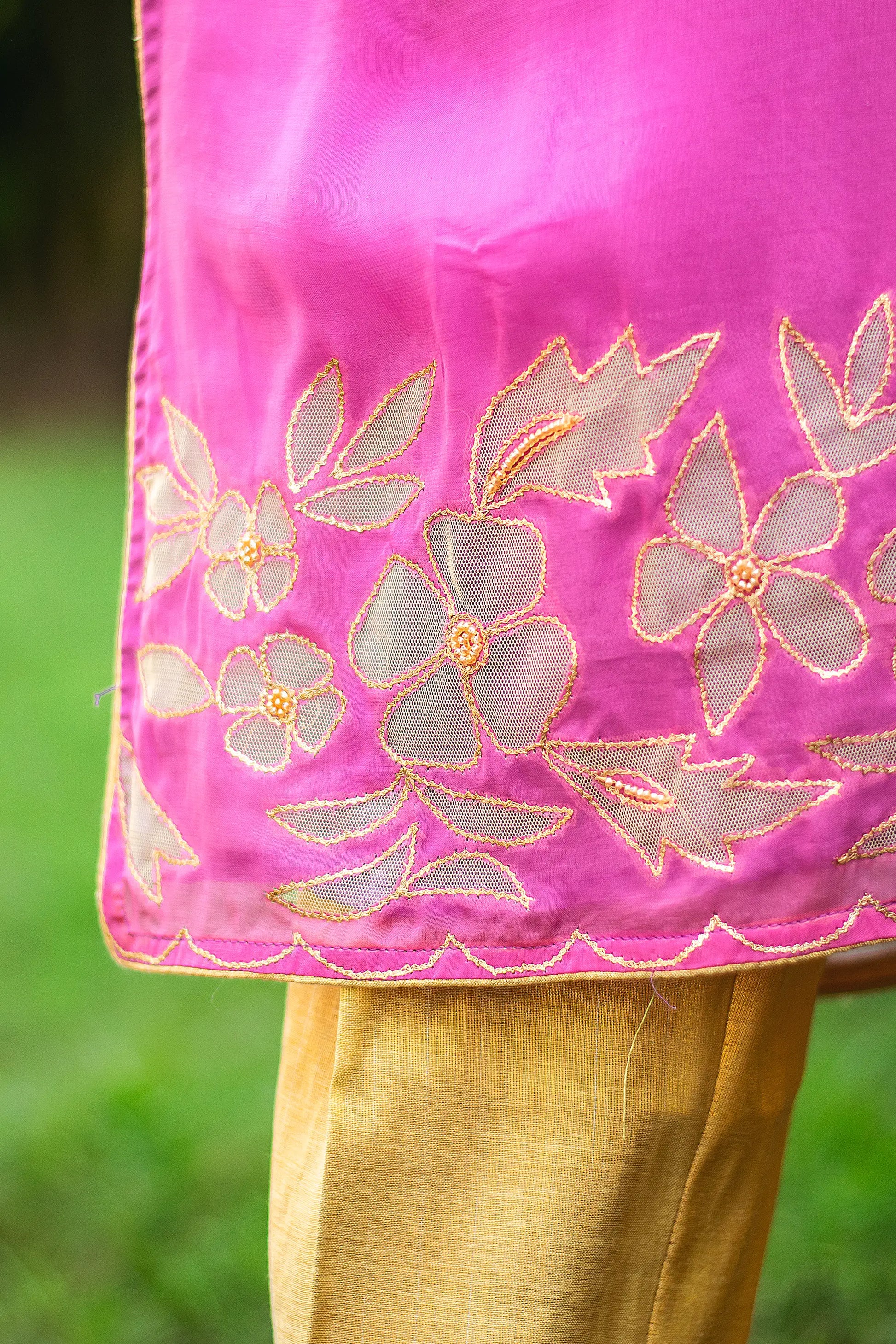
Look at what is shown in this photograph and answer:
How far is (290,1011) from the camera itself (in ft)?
2.12

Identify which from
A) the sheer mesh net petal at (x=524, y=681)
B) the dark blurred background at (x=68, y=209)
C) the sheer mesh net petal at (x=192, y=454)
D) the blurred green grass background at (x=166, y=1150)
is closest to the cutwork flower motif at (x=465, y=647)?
the sheer mesh net petal at (x=524, y=681)

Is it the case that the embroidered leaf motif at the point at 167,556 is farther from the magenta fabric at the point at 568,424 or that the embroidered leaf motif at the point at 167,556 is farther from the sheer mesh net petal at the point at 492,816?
the sheer mesh net petal at the point at 492,816

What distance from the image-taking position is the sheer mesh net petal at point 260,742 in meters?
0.56

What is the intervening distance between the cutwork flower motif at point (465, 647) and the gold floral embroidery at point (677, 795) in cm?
3

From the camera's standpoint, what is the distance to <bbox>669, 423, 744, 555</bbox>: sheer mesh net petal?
19.3 inches

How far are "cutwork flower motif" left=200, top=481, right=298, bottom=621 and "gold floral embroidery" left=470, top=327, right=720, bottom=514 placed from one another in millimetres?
90

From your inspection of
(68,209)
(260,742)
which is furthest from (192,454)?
(68,209)

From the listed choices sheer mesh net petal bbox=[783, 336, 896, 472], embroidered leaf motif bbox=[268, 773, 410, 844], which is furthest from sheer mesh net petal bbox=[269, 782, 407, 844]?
sheer mesh net petal bbox=[783, 336, 896, 472]

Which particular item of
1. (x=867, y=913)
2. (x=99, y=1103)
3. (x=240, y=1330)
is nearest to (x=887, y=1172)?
(x=240, y=1330)

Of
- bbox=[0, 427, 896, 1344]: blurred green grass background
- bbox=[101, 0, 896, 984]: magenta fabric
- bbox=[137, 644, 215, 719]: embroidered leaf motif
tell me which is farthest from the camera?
bbox=[0, 427, 896, 1344]: blurred green grass background

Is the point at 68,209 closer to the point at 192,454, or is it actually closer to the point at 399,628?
the point at 192,454

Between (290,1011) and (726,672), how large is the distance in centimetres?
29

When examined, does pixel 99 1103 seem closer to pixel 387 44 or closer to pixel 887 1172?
pixel 887 1172

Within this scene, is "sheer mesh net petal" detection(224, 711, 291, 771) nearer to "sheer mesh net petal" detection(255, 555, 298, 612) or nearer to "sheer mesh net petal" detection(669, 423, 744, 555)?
"sheer mesh net petal" detection(255, 555, 298, 612)
